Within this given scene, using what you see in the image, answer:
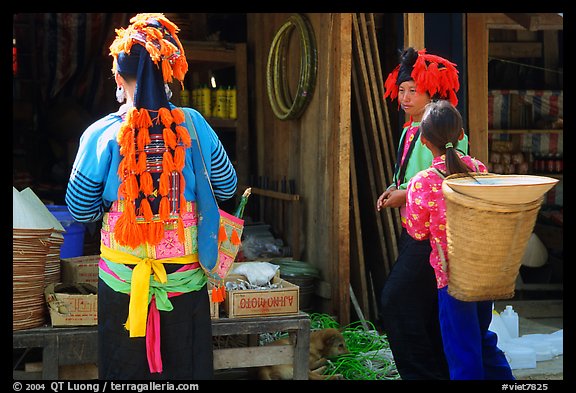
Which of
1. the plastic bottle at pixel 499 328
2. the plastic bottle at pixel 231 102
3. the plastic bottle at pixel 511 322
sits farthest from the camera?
the plastic bottle at pixel 231 102

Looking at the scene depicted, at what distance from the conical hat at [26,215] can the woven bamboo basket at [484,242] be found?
2224 millimetres

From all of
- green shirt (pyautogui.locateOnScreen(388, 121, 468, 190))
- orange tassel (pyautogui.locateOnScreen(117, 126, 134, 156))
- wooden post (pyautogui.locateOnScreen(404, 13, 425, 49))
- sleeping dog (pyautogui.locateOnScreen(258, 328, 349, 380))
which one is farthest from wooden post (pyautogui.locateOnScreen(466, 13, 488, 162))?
orange tassel (pyautogui.locateOnScreen(117, 126, 134, 156))

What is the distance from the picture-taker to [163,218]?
3320mm

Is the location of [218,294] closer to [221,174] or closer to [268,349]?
[268,349]

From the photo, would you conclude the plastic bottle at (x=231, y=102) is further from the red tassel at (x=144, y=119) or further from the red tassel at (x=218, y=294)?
the red tassel at (x=144, y=119)

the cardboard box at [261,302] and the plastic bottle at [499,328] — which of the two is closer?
the cardboard box at [261,302]

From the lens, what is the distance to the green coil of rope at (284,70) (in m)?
6.02

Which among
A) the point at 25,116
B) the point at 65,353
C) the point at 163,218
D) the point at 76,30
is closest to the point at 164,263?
the point at 163,218

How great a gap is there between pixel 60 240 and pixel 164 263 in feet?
4.85

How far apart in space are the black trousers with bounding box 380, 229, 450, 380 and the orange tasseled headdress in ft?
4.35

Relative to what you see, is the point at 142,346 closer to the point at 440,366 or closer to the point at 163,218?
the point at 163,218

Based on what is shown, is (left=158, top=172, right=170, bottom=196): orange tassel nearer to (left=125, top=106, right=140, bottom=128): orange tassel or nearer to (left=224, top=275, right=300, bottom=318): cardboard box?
(left=125, top=106, right=140, bottom=128): orange tassel

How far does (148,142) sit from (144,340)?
2.88 ft

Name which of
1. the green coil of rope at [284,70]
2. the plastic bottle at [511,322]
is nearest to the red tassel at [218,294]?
the green coil of rope at [284,70]
